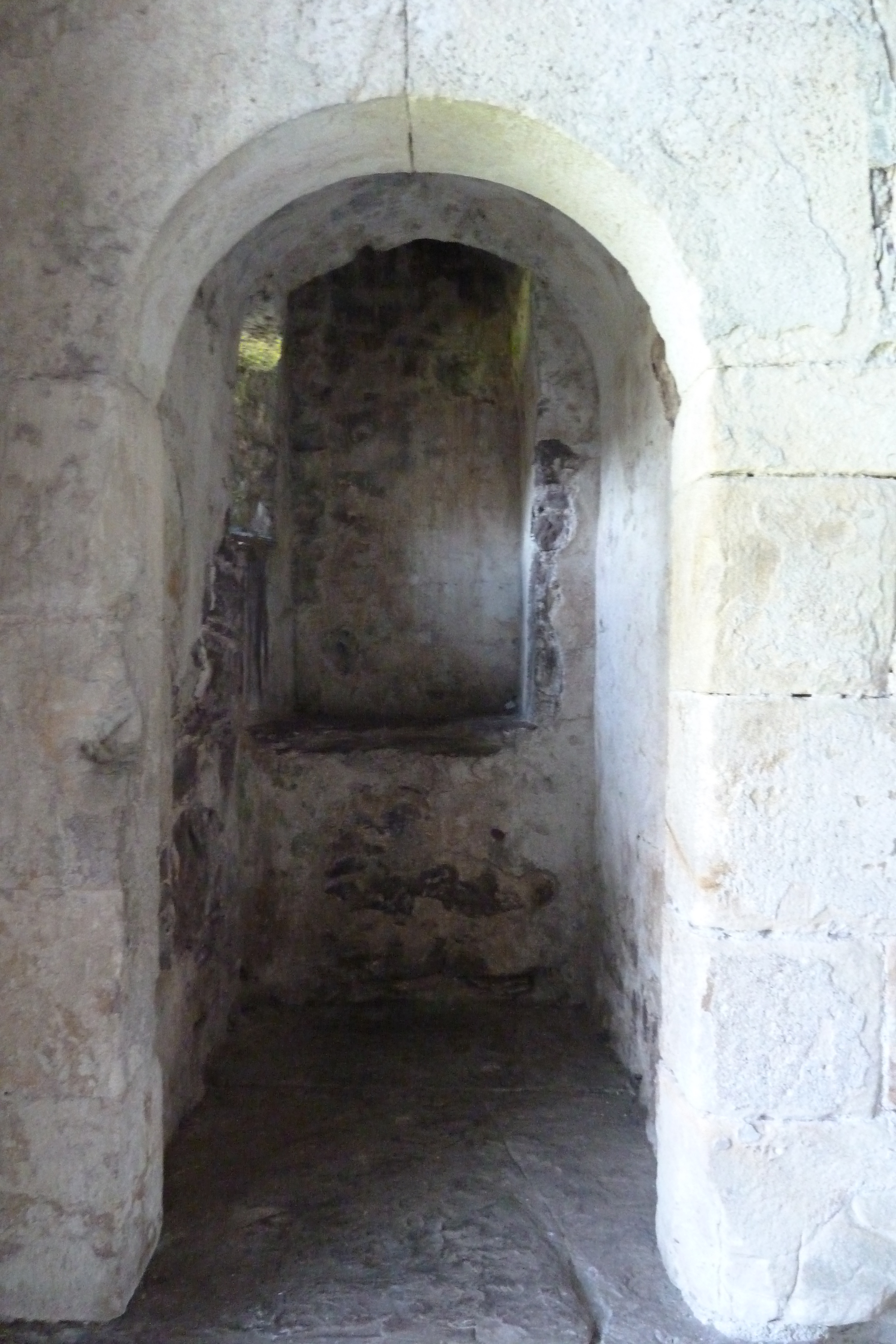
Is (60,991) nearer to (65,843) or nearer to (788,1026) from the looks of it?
(65,843)

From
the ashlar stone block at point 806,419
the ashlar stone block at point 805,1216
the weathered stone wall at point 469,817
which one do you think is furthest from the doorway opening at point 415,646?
the ashlar stone block at point 806,419

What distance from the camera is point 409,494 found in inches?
184

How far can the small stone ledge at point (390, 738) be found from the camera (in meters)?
3.52

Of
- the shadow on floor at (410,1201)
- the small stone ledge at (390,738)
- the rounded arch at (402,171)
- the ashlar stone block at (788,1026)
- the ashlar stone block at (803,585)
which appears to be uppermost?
the rounded arch at (402,171)

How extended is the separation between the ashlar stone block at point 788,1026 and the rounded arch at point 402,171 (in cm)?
115

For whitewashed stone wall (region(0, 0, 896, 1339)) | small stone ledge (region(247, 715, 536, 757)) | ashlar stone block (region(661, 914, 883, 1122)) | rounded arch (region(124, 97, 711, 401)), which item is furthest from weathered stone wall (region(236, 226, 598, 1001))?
ashlar stone block (region(661, 914, 883, 1122))

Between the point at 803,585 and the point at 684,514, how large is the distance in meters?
0.29

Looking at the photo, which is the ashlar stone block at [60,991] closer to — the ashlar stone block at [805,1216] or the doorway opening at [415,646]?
the doorway opening at [415,646]

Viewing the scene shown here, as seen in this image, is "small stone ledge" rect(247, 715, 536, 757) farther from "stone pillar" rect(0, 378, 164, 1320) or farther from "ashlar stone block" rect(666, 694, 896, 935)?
"ashlar stone block" rect(666, 694, 896, 935)

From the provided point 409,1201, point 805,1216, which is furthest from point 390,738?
point 805,1216

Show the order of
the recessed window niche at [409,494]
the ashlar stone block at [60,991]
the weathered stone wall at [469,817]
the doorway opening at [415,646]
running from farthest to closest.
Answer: the recessed window niche at [409,494] < the weathered stone wall at [469,817] < the doorway opening at [415,646] < the ashlar stone block at [60,991]

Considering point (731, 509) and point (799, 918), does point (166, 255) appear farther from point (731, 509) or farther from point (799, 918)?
point (799, 918)

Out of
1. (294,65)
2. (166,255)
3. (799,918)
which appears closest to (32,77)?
(166,255)

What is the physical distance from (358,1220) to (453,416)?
3.59 m
